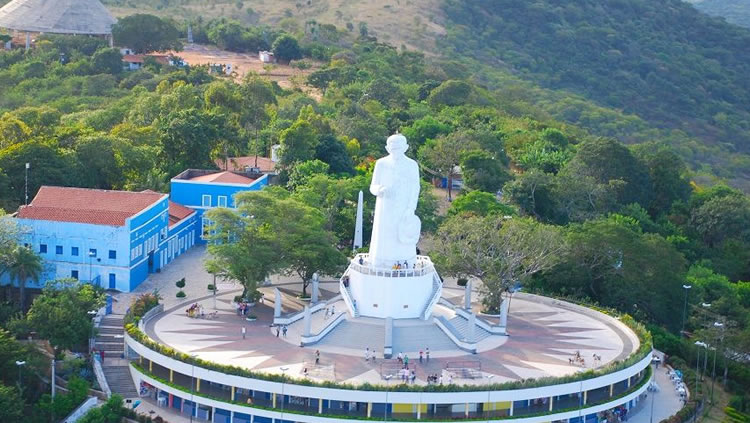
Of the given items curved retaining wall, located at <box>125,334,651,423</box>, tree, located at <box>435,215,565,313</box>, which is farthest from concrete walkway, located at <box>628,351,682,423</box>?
tree, located at <box>435,215,565,313</box>

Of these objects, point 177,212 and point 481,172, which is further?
point 481,172

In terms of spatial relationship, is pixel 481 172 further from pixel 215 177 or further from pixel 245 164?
pixel 215 177

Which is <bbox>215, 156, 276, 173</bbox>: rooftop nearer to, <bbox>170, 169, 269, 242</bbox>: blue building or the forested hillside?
<bbox>170, 169, 269, 242</bbox>: blue building

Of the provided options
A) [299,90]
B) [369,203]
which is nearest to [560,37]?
[299,90]

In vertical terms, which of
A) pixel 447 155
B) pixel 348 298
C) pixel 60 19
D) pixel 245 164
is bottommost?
pixel 348 298

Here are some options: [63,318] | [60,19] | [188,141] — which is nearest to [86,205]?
[63,318]

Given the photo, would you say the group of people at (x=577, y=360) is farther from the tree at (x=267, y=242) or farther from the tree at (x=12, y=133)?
the tree at (x=12, y=133)
